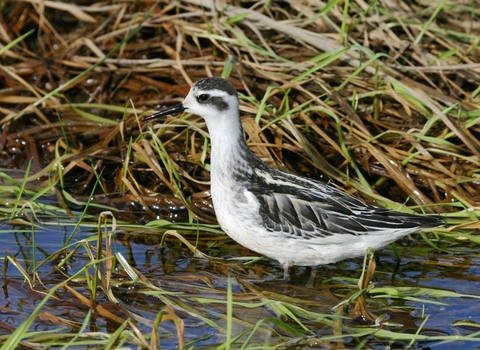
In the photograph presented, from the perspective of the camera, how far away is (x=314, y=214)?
17.1ft

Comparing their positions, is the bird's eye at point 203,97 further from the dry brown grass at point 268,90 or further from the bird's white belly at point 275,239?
the dry brown grass at point 268,90

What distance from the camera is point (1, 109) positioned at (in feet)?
23.4

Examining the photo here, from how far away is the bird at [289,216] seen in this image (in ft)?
16.8

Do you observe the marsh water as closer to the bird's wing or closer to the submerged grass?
the submerged grass

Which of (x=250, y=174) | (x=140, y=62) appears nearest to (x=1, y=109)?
(x=140, y=62)

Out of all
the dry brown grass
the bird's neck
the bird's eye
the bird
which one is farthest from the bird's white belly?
the dry brown grass

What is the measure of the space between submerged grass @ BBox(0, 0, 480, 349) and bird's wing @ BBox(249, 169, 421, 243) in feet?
1.22

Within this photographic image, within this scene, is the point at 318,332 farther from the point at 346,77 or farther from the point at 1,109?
the point at 1,109

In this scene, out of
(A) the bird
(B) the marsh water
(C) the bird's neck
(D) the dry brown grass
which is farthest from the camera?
(D) the dry brown grass

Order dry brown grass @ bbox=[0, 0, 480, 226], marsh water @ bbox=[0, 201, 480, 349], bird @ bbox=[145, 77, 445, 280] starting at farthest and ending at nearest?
dry brown grass @ bbox=[0, 0, 480, 226]
bird @ bbox=[145, 77, 445, 280]
marsh water @ bbox=[0, 201, 480, 349]

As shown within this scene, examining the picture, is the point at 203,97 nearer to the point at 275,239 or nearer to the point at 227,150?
the point at 227,150

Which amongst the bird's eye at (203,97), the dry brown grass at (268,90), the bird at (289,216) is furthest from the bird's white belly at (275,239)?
the dry brown grass at (268,90)

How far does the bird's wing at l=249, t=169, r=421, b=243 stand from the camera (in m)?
5.13

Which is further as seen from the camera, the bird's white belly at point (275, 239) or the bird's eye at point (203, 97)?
the bird's eye at point (203, 97)
